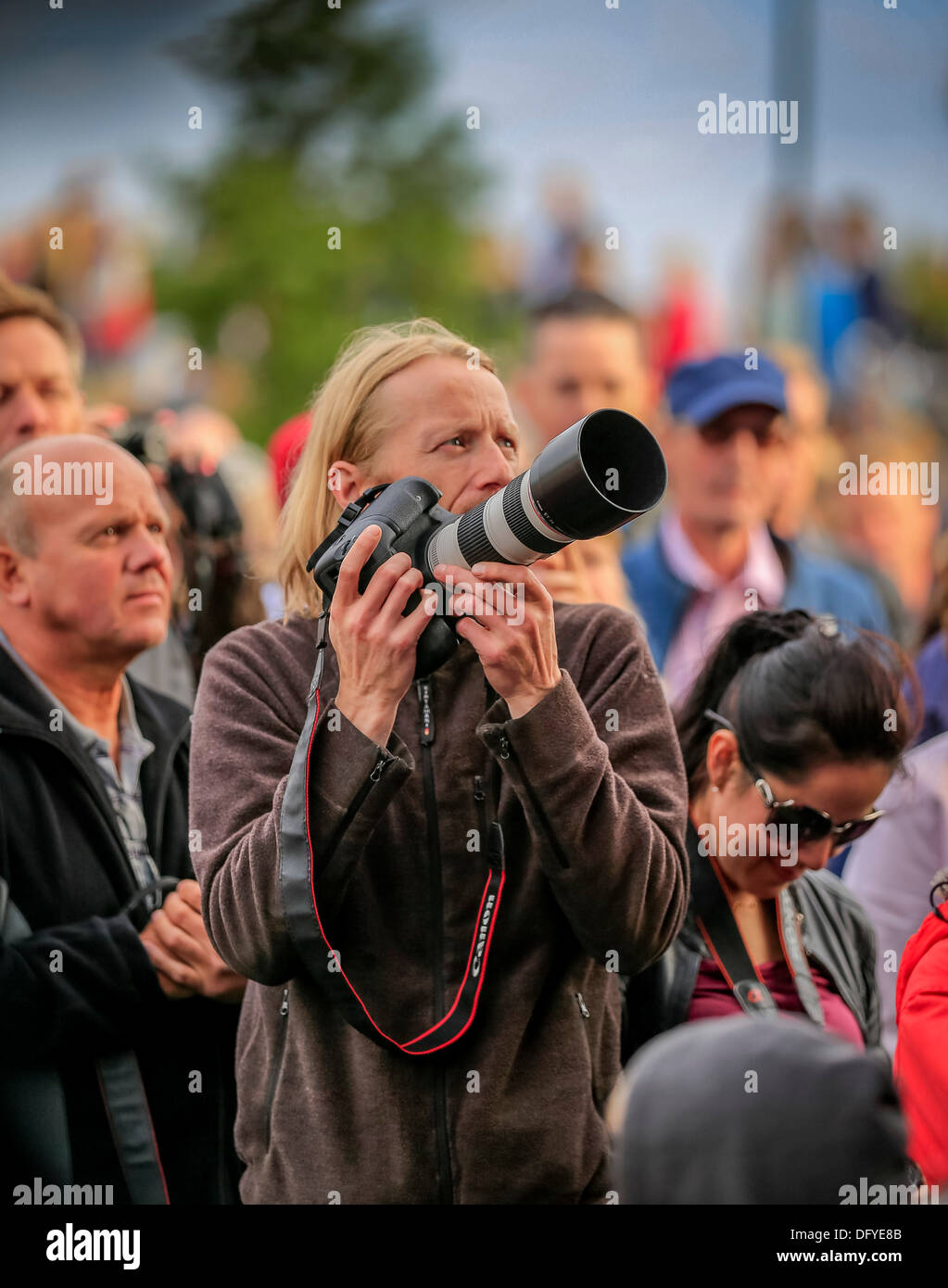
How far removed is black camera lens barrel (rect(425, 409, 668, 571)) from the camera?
195 cm

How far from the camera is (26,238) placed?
5.95m

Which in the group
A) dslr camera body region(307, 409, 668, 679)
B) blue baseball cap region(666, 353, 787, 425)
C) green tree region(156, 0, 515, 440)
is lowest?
dslr camera body region(307, 409, 668, 679)

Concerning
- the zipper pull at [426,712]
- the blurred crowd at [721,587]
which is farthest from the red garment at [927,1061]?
the zipper pull at [426,712]

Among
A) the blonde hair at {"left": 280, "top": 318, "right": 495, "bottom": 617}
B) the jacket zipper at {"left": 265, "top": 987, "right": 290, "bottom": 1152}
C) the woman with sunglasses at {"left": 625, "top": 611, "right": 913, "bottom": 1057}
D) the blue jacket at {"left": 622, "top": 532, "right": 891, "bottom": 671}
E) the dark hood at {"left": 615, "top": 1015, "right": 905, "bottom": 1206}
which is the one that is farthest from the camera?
the blue jacket at {"left": 622, "top": 532, "right": 891, "bottom": 671}

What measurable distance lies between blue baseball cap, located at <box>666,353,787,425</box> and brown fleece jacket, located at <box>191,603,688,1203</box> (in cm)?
197

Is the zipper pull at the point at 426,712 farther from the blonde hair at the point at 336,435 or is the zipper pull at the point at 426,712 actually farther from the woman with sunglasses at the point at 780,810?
the woman with sunglasses at the point at 780,810

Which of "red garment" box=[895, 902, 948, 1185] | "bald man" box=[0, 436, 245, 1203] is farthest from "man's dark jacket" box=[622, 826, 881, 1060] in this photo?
"bald man" box=[0, 436, 245, 1203]

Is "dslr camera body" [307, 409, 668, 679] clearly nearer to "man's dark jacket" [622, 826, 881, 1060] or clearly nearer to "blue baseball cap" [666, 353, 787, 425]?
"man's dark jacket" [622, 826, 881, 1060]

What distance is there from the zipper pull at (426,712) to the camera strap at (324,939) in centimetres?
16

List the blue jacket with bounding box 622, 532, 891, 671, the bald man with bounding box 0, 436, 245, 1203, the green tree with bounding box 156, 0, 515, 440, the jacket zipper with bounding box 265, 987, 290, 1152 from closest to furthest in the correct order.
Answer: the jacket zipper with bounding box 265, 987, 290, 1152 < the bald man with bounding box 0, 436, 245, 1203 < the blue jacket with bounding box 622, 532, 891, 671 < the green tree with bounding box 156, 0, 515, 440

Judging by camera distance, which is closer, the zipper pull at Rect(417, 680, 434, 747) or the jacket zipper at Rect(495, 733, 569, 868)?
the jacket zipper at Rect(495, 733, 569, 868)

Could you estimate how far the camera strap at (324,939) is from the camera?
6.49ft

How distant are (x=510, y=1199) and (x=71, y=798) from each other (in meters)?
0.99

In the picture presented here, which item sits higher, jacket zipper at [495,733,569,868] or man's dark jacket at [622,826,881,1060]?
jacket zipper at [495,733,569,868]
